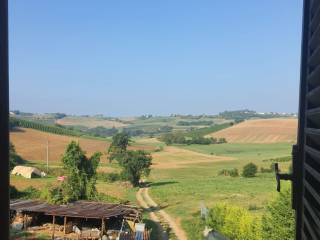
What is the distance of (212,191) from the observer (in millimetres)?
47500

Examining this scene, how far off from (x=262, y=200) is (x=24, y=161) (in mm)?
41274

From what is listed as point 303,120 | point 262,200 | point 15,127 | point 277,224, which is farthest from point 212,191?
point 15,127

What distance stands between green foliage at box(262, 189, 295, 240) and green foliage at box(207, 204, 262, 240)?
191cm

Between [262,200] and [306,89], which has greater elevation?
[306,89]

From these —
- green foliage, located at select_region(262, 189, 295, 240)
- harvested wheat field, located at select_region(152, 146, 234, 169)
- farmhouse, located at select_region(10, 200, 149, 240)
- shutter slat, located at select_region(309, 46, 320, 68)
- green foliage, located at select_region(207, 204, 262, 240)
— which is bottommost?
harvested wheat field, located at select_region(152, 146, 234, 169)

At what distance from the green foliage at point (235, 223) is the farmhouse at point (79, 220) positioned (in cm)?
374

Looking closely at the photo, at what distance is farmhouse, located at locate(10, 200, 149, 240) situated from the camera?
24562mm

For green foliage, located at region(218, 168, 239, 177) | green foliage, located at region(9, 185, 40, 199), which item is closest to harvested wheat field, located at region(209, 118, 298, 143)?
green foliage, located at region(218, 168, 239, 177)

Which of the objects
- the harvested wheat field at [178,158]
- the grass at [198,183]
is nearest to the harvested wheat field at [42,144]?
the grass at [198,183]

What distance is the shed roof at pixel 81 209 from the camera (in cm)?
2490

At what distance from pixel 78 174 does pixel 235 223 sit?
13.4 meters

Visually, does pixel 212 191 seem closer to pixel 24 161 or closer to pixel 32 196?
pixel 32 196

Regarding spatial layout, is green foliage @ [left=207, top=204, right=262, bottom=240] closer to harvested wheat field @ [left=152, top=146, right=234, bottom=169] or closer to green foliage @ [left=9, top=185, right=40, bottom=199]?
green foliage @ [left=9, top=185, right=40, bottom=199]

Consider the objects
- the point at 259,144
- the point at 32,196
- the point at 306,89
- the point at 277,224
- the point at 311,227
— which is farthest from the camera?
the point at 259,144
